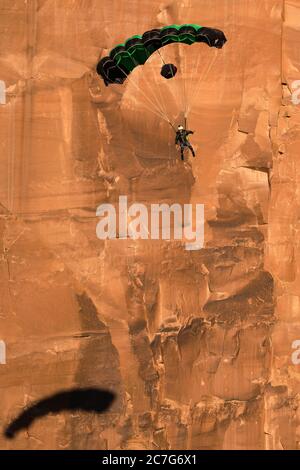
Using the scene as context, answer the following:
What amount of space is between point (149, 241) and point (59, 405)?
3.41 metres

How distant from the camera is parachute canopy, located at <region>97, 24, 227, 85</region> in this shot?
9414 mm

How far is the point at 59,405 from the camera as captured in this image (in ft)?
33.9

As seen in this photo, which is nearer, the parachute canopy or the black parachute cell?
the parachute canopy

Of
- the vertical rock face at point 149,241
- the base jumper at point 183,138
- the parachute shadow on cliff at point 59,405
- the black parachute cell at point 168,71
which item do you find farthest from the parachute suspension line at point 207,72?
the parachute shadow on cliff at point 59,405

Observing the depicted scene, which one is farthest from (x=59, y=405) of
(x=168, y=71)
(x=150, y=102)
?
(x=168, y=71)

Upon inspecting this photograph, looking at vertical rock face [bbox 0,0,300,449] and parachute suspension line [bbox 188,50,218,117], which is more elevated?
parachute suspension line [bbox 188,50,218,117]

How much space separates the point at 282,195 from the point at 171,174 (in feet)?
7.14

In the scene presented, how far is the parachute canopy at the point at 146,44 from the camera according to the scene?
9414mm

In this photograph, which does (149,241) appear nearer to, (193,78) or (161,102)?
(161,102)

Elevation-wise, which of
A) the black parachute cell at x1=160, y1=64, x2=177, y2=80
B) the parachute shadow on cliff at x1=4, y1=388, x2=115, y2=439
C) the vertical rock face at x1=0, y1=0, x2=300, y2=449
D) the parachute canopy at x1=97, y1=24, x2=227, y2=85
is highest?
the black parachute cell at x1=160, y1=64, x2=177, y2=80

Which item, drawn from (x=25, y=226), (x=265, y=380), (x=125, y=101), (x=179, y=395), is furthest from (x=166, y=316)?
(x=125, y=101)

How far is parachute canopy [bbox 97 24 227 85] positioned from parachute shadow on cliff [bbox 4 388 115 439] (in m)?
5.67

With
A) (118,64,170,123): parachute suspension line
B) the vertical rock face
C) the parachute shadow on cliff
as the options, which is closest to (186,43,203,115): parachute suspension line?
the vertical rock face

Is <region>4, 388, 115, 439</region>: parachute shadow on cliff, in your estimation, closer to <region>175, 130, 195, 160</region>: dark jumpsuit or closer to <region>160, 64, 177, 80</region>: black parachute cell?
<region>175, 130, 195, 160</region>: dark jumpsuit
